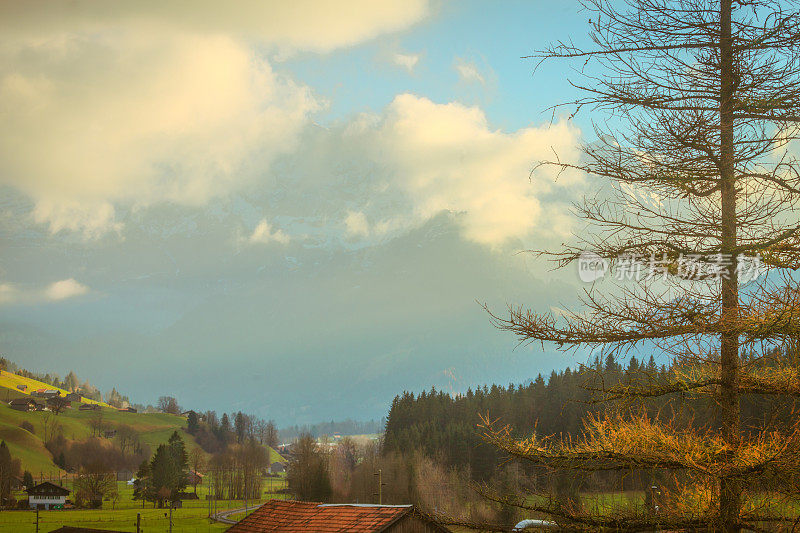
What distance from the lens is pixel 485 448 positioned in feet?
262

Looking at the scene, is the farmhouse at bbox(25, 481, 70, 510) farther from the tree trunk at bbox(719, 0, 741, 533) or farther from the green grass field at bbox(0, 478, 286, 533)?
the tree trunk at bbox(719, 0, 741, 533)

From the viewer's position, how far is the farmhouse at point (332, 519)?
79.8 feet

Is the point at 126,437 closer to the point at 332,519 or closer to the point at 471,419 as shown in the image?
the point at 471,419

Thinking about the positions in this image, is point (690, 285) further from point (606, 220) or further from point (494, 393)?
point (494, 393)

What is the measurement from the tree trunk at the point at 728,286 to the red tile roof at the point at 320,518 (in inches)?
674

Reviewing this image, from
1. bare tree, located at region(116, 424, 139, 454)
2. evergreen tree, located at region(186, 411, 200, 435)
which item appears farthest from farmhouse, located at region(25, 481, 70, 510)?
evergreen tree, located at region(186, 411, 200, 435)

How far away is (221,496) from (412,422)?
39.0 m

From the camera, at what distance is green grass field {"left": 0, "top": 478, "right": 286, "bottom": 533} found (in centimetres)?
6744

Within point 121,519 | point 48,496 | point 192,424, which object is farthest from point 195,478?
point 192,424

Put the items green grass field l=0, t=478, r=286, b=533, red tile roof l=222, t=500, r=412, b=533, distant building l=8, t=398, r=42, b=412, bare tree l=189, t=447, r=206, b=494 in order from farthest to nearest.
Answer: distant building l=8, t=398, r=42, b=412, bare tree l=189, t=447, r=206, b=494, green grass field l=0, t=478, r=286, b=533, red tile roof l=222, t=500, r=412, b=533

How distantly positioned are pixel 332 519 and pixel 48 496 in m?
83.5

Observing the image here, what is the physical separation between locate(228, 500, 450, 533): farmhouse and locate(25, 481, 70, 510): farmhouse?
77.9 meters

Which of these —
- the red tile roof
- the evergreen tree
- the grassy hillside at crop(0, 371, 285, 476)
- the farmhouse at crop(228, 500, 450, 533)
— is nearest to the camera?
the farmhouse at crop(228, 500, 450, 533)

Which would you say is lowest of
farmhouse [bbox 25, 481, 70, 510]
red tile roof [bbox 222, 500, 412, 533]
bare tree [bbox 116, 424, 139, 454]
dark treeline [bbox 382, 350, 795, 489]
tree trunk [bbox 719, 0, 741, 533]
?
bare tree [bbox 116, 424, 139, 454]
